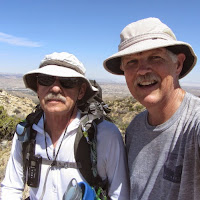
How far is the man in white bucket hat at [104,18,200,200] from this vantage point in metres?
1.58

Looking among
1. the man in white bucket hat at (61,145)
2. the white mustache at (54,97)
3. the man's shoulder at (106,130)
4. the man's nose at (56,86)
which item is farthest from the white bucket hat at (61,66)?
the man's shoulder at (106,130)

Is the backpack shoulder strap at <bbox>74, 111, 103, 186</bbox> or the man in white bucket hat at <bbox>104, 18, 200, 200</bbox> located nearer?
the man in white bucket hat at <bbox>104, 18, 200, 200</bbox>

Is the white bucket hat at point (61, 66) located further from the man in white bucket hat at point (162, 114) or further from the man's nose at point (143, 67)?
the man's nose at point (143, 67)

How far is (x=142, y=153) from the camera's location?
2027mm

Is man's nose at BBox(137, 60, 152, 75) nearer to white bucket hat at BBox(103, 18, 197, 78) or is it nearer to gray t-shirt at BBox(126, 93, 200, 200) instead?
white bucket hat at BBox(103, 18, 197, 78)

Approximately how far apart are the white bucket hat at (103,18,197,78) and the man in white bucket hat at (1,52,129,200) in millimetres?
726

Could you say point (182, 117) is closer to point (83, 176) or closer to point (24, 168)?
point (83, 176)

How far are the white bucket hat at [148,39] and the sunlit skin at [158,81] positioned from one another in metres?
0.08

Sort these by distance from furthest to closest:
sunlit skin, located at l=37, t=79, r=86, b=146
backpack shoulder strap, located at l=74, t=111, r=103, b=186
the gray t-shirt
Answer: sunlit skin, located at l=37, t=79, r=86, b=146, backpack shoulder strap, located at l=74, t=111, r=103, b=186, the gray t-shirt

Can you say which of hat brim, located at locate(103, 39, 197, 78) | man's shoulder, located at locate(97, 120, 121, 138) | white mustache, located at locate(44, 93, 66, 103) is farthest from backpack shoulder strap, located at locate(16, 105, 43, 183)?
hat brim, located at locate(103, 39, 197, 78)

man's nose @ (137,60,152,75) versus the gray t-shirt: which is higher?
man's nose @ (137,60,152,75)

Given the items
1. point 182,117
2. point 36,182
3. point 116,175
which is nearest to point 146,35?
point 182,117

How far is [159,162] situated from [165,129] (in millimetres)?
291

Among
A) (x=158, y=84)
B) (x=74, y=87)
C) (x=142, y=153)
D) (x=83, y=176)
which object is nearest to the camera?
(x=158, y=84)
